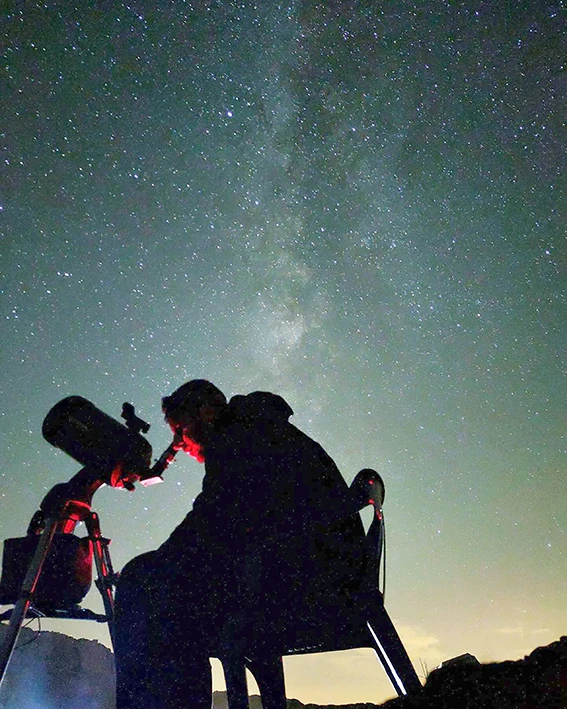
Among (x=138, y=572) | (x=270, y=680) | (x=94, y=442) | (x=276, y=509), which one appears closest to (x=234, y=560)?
(x=276, y=509)

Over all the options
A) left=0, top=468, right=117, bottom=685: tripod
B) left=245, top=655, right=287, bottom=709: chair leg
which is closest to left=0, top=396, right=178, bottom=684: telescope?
left=0, top=468, right=117, bottom=685: tripod

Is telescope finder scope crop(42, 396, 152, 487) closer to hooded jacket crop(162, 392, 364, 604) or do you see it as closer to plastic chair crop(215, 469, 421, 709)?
hooded jacket crop(162, 392, 364, 604)

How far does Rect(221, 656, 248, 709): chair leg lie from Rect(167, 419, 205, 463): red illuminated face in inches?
41.1

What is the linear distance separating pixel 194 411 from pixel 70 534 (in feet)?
3.53

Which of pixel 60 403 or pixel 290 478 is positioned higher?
pixel 60 403

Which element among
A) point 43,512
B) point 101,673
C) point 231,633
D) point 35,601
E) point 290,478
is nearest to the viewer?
point 231,633

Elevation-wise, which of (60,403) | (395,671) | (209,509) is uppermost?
(60,403)

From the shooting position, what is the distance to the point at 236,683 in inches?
71.6

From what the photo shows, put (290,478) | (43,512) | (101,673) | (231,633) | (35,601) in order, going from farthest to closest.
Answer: (101,673)
(43,512)
(35,601)
(290,478)
(231,633)

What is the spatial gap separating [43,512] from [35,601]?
0.45m

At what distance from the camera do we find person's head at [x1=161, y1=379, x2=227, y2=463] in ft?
8.29

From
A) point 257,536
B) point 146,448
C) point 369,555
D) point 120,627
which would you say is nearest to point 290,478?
point 257,536

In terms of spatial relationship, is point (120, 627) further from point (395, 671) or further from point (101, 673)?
point (101, 673)

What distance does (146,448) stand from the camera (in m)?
2.87
